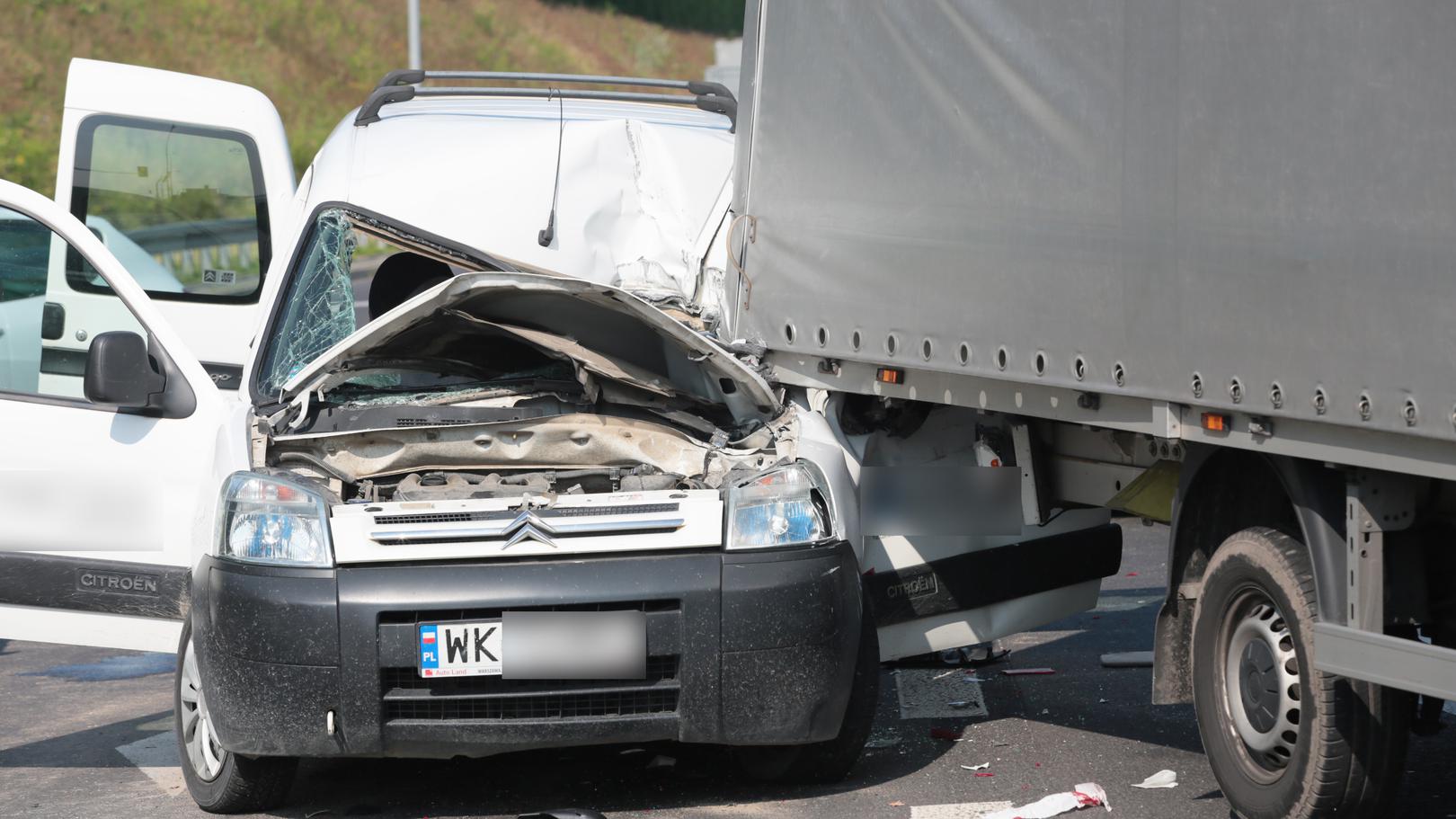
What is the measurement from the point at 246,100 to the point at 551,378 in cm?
305

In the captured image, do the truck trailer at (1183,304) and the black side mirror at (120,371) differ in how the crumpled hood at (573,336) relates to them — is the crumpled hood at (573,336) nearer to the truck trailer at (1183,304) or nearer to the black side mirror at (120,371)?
the truck trailer at (1183,304)

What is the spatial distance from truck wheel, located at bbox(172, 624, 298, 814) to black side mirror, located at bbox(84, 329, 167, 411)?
75cm

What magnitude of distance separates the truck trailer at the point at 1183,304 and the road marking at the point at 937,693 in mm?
655

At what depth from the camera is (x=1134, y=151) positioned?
4.61 meters

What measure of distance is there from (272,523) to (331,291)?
1.43m

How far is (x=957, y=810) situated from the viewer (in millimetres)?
5234

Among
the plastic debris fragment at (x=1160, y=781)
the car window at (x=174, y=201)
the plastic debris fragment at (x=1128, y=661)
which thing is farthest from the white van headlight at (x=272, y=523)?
the plastic debris fragment at (x=1128, y=661)

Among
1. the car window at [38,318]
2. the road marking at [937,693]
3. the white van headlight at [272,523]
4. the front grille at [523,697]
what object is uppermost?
the car window at [38,318]

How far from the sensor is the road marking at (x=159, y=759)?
5.84 meters

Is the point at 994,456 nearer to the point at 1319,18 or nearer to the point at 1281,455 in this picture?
the point at 1281,455

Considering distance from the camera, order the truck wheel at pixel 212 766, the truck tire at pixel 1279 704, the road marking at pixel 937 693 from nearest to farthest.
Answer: the truck tire at pixel 1279 704
the truck wheel at pixel 212 766
the road marking at pixel 937 693

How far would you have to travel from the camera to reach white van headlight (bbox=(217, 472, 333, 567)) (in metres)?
5.07

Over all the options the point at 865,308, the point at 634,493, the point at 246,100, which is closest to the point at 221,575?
the point at 634,493

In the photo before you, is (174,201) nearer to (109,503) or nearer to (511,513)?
(109,503)
